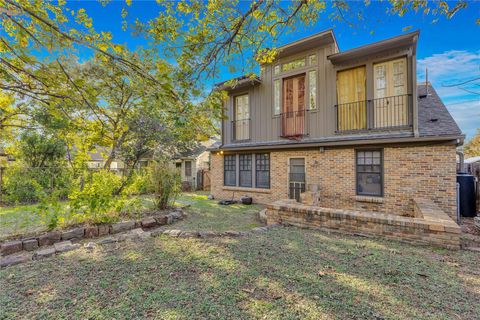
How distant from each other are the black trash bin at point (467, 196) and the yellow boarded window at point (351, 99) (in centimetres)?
339

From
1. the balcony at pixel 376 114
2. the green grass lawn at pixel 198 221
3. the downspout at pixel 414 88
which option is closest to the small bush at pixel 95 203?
the green grass lawn at pixel 198 221

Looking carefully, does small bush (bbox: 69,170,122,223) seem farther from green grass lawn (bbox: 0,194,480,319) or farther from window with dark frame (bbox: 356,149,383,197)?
window with dark frame (bbox: 356,149,383,197)

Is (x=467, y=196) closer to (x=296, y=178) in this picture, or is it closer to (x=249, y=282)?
(x=296, y=178)

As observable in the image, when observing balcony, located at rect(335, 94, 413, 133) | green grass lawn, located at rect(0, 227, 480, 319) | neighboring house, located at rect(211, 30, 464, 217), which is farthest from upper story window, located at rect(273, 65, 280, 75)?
green grass lawn, located at rect(0, 227, 480, 319)

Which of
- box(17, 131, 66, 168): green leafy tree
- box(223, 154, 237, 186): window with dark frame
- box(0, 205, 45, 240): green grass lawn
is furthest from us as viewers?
box(223, 154, 237, 186): window with dark frame

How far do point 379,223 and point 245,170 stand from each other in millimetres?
6402

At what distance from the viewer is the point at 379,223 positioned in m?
4.23

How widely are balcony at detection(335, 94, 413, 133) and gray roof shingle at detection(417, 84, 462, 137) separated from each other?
1.72ft

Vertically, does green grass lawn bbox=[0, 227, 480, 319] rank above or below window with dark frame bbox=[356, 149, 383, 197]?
below

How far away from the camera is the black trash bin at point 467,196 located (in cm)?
668

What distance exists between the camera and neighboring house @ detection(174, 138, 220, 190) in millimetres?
15598

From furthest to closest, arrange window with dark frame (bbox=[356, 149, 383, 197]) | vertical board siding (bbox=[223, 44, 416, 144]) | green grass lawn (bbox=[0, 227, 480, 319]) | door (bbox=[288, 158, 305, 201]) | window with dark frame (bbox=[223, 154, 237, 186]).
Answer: window with dark frame (bbox=[223, 154, 237, 186])
door (bbox=[288, 158, 305, 201])
vertical board siding (bbox=[223, 44, 416, 144])
window with dark frame (bbox=[356, 149, 383, 197])
green grass lawn (bbox=[0, 227, 480, 319])

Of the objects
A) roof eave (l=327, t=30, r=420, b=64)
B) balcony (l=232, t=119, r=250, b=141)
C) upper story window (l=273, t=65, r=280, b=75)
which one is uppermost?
upper story window (l=273, t=65, r=280, b=75)

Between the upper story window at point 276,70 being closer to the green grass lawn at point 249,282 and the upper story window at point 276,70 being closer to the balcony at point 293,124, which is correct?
the balcony at point 293,124
